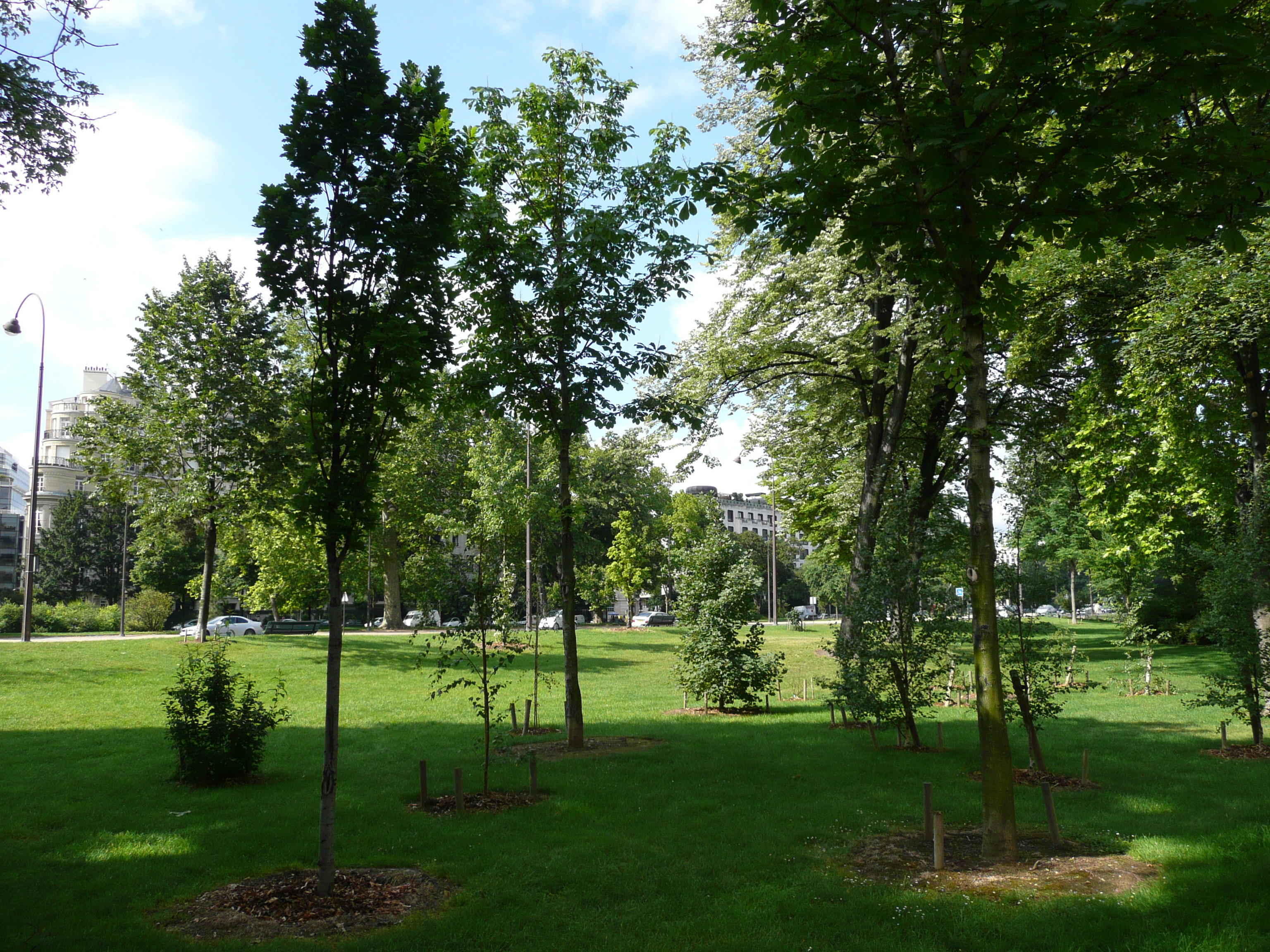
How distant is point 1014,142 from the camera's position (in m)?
7.50

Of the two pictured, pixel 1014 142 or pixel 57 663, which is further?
pixel 57 663

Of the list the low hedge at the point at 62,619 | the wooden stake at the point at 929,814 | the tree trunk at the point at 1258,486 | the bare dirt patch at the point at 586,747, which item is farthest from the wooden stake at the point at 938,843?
the low hedge at the point at 62,619

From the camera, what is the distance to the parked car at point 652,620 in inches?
2502

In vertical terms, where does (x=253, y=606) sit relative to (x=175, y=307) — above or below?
below

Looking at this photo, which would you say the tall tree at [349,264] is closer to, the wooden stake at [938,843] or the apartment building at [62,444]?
the wooden stake at [938,843]

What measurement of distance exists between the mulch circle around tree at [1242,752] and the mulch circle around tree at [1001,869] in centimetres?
770

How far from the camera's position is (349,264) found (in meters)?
7.54

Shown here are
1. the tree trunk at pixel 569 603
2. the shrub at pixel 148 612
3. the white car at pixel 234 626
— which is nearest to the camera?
the tree trunk at pixel 569 603

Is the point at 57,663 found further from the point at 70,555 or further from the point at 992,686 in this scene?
the point at 70,555

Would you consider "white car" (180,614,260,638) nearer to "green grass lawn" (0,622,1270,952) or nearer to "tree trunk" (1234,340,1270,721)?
"green grass lawn" (0,622,1270,952)

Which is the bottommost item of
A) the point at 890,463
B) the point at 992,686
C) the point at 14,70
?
the point at 992,686

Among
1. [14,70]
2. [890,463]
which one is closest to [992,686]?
[14,70]

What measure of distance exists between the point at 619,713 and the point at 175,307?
2243 cm

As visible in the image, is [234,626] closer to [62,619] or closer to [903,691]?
[62,619]
